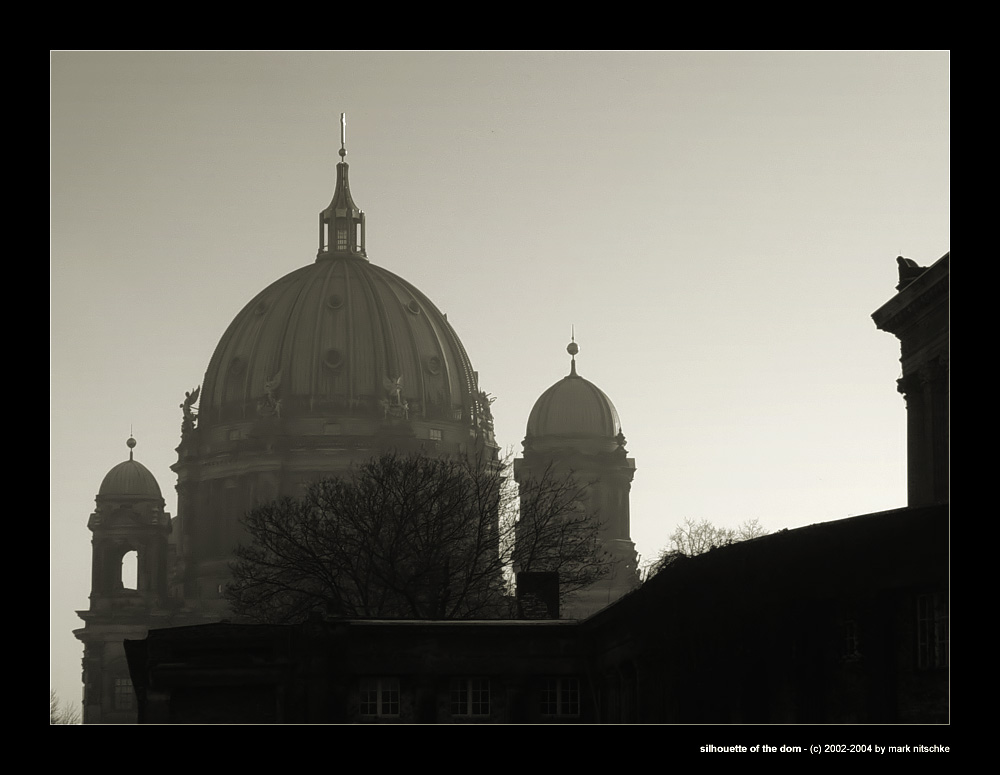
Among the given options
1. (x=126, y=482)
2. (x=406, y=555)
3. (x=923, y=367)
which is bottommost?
(x=406, y=555)

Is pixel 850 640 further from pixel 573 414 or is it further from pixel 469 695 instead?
pixel 573 414

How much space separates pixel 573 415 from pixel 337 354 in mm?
20597

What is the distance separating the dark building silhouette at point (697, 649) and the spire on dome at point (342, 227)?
124853mm

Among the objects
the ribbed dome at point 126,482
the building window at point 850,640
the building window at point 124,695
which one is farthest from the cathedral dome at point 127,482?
the building window at point 850,640

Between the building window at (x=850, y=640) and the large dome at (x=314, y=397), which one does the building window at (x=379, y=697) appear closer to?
the building window at (x=850, y=640)

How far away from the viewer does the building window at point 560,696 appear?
48.8 meters

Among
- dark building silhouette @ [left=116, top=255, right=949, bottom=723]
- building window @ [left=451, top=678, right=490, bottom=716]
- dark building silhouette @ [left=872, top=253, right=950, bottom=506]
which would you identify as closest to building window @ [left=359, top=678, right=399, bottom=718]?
dark building silhouette @ [left=116, top=255, right=949, bottom=723]

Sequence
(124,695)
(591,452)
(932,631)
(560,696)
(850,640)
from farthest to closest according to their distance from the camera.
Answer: (591,452) → (124,695) → (560,696) → (850,640) → (932,631)

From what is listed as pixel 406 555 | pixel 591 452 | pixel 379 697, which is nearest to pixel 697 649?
pixel 379 697

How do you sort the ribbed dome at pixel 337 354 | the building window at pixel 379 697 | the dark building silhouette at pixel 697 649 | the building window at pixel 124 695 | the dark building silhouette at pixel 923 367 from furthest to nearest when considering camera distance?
the ribbed dome at pixel 337 354 → the building window at pixel 124 695 → the dark building silhouette at pixel 923 367 → the building window at pixel 379 697 → the dark building silhouette at pixel 697 649

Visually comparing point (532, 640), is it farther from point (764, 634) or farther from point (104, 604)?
point (104, 604)

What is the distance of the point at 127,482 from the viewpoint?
167m
